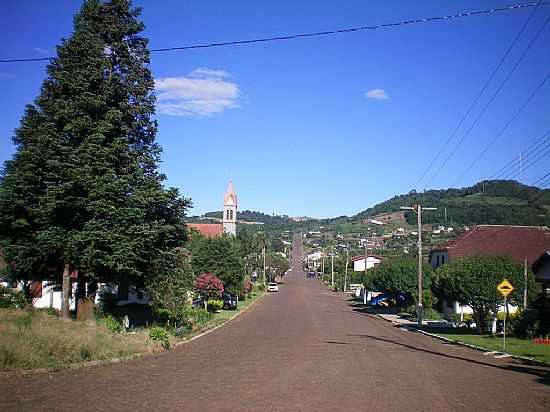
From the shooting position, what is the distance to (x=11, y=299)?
95.0 feet

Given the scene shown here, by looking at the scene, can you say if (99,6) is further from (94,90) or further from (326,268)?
(326,268)

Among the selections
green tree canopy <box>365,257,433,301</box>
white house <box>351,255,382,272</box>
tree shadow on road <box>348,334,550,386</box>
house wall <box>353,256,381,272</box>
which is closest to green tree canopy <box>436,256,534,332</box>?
tree shadow on road <box>348,334,550,386</box>

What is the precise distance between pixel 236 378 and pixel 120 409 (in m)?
4.62

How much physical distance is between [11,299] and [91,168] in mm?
10213

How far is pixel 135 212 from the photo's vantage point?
23.8m

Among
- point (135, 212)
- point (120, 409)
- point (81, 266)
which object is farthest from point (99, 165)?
point (120, 409)

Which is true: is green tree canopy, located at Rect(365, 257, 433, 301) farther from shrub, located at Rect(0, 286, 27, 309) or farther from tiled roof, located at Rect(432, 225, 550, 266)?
shrub, located at Rect(0, 286, 27, 309)

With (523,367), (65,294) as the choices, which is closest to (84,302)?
(65,294)

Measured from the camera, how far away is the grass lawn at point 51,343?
45.4 ft

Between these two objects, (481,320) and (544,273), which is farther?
(544,273)

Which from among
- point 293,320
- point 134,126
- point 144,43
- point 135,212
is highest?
point 144,43

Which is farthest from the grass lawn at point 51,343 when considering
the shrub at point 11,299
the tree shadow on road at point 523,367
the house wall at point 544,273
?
the house wall at point 544,273

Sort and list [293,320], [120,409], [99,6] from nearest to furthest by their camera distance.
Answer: [120,409], [99,6], [293,320]

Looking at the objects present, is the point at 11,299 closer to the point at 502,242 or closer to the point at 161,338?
the point at 161,338
